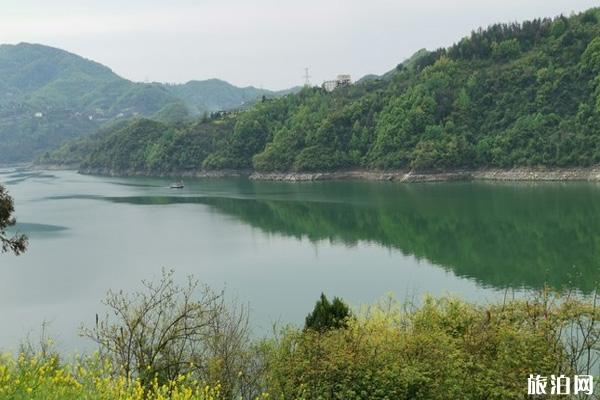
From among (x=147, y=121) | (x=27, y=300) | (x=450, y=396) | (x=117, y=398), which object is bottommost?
(x=27, y=300)

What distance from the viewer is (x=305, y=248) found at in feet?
121

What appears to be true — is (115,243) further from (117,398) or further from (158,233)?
(117,398)

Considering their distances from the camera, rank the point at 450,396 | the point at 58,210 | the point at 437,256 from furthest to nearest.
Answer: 1. the point at 58,210
2. the point at 437,256
3. the point at 450,396

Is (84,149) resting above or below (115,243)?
above

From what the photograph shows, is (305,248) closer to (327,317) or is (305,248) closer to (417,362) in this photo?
(327,317)

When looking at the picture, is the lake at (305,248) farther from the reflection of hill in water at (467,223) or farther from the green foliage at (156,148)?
the green foliage at (156,148)

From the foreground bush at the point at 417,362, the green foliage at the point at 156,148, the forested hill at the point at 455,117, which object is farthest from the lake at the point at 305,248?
the green foliage at the point at 156,148

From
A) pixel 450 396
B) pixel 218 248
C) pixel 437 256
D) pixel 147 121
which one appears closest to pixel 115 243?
pixel 218 248

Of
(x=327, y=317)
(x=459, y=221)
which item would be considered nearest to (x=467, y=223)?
(x=459, y=221)

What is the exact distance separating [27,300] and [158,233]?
18.2m

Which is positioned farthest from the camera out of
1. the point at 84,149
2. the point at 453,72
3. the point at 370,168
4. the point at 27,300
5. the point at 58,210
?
the point at 84,149

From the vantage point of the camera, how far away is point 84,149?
137250 mm

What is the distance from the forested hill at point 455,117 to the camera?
68125 mm

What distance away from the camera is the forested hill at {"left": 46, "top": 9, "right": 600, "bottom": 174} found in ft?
224
